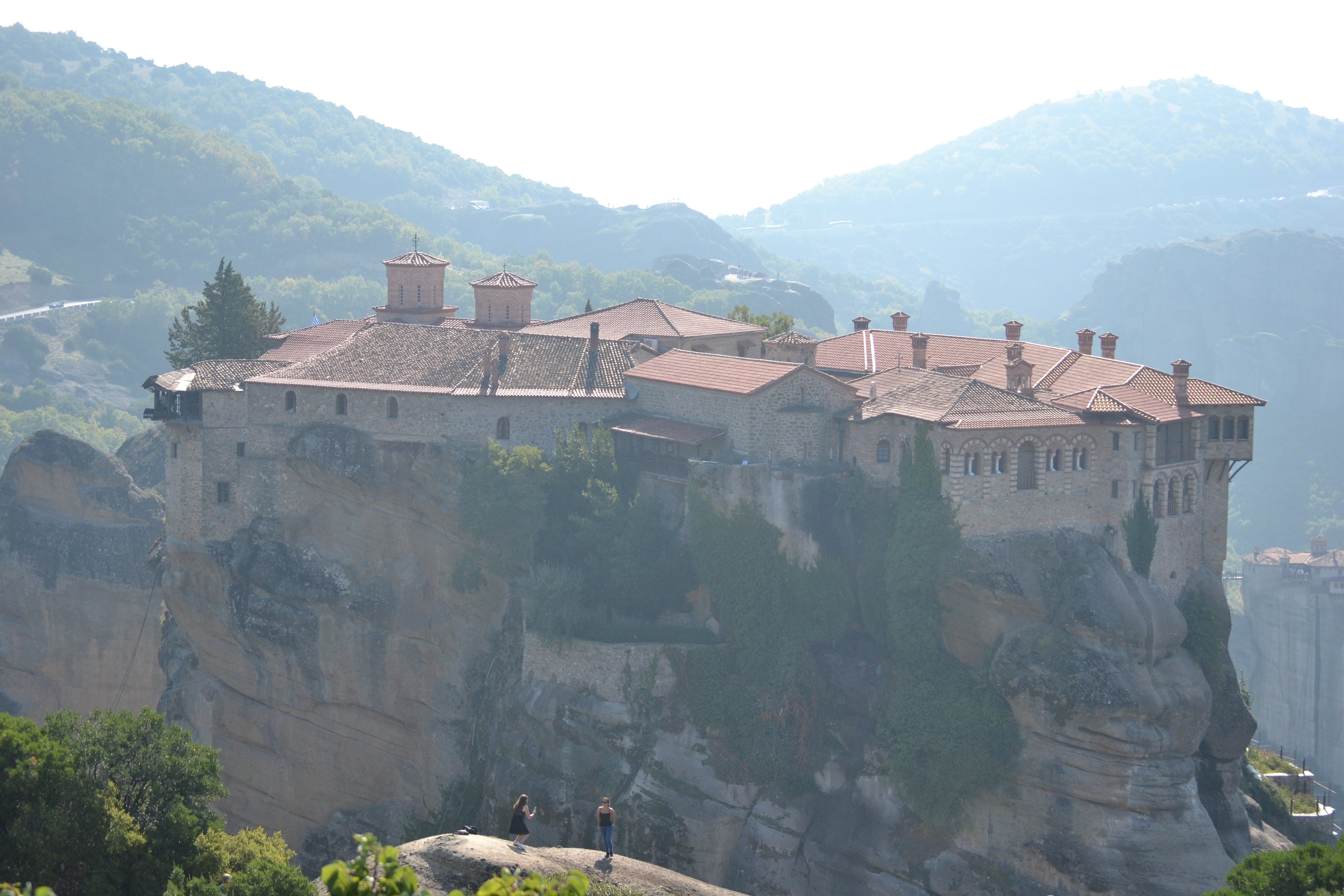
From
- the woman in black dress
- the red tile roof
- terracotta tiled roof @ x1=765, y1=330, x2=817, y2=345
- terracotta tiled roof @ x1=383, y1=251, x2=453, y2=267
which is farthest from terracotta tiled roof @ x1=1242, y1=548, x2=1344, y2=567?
the woman in black dress

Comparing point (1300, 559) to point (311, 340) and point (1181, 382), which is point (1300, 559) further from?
point (311, 340)

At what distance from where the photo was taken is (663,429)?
43531mm

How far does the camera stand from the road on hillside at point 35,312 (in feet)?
389

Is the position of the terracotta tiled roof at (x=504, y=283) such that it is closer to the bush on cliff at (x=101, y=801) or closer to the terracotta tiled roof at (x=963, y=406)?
the terracotta tiled roof at (x=963, y=406)

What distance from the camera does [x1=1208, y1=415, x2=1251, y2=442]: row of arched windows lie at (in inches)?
1628

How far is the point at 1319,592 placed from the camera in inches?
3469

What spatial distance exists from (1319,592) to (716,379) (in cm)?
6111

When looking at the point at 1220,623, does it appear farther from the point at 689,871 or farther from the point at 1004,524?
the point at 689,871

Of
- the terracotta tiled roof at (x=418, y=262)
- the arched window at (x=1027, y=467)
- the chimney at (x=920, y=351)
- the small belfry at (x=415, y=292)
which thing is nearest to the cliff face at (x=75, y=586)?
the small belfry at (x=415, y=292)

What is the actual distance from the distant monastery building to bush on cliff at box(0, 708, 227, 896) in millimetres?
16506

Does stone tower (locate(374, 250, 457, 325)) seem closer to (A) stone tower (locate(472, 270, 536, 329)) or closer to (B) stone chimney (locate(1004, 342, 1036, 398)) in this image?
(A) stone tower (locate(472, 270, 536, 329))

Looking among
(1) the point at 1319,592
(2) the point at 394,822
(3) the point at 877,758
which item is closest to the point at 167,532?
(2) the point at 394,822

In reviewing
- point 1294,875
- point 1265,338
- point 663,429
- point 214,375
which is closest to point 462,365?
point 663,429

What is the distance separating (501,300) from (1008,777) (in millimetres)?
29050
